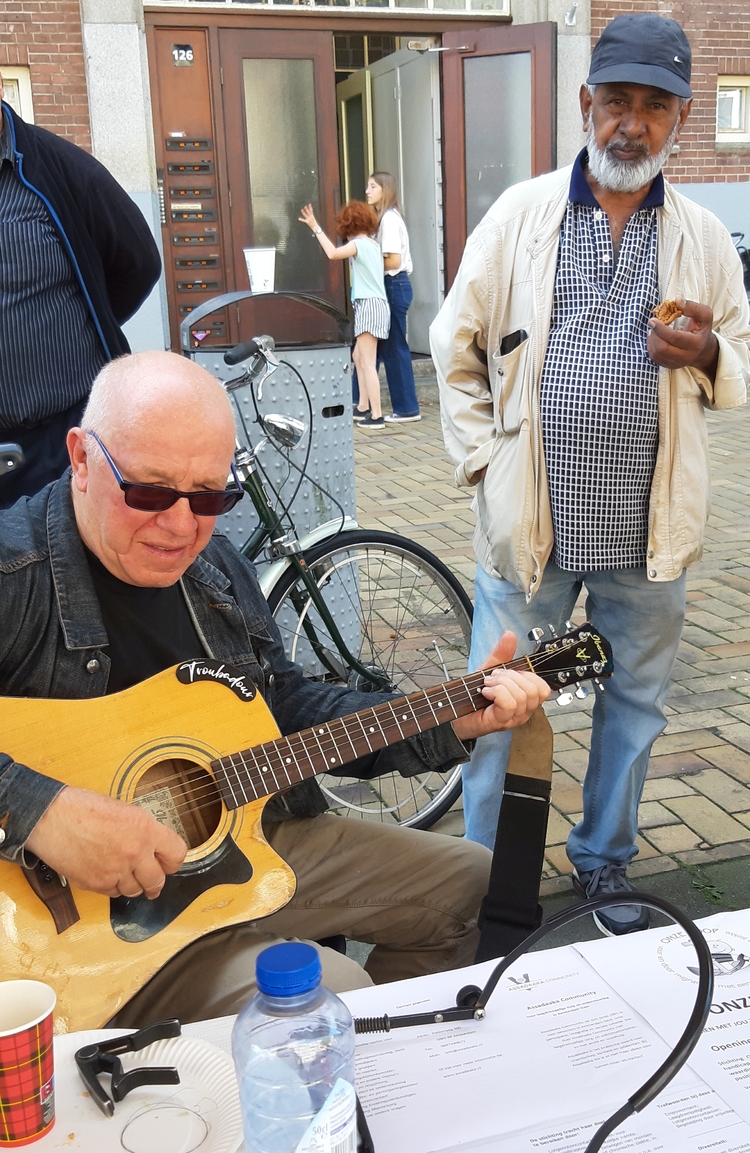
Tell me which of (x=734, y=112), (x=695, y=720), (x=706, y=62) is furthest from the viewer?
(x=734, y=112)

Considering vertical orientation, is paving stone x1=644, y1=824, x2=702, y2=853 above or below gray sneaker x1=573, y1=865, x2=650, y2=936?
below

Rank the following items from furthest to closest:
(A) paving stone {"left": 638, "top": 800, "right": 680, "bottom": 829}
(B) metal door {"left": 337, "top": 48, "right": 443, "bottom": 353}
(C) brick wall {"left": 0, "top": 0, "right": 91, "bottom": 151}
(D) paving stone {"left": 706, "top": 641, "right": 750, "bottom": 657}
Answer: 1. (B) metal door {"left": 337, "top": 48, "right": 443, "bottom": 353}
2. (C) brick wall {"left": 0, "top": 0, "right": 91, "bottom": 151}
3. (D) paving stone {"left": 706, "top": 641, "right": 750, "bottom": 657}
4. (A) paving stone {"left": 638, "top": 800, "right": 680, "bottom": 829}

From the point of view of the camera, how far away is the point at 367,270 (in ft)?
30.3

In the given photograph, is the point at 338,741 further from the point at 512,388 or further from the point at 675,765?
the point at 675,765

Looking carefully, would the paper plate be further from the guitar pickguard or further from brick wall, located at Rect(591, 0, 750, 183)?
brick wall, located at Rect(591, 0, 750, 183)

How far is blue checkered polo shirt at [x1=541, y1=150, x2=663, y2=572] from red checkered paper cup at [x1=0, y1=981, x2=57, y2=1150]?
1.85 meters

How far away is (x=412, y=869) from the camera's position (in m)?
2.08

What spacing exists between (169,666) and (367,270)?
7.76 meters

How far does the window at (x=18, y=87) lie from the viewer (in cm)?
927

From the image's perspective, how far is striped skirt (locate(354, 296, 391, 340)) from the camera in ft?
30.7

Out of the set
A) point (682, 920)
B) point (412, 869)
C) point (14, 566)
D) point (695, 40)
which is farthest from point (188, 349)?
point (695, 40)

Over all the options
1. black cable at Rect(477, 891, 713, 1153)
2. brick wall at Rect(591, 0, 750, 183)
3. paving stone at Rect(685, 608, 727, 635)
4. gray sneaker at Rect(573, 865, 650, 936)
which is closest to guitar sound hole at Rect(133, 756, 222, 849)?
black cable at Rect(477, 891, 713, 1153)

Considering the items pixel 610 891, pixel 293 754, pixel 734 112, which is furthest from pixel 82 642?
pixel 734 112

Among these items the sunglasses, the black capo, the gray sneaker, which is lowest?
the gray sneaker
